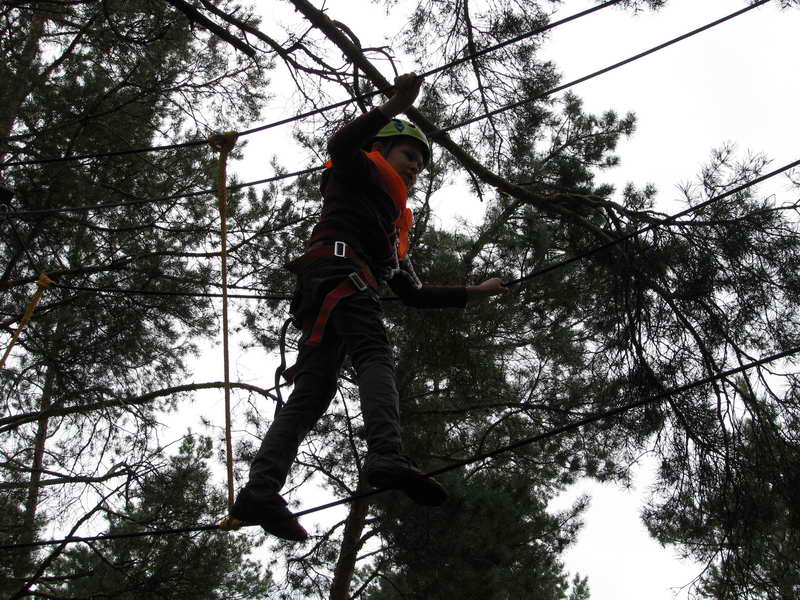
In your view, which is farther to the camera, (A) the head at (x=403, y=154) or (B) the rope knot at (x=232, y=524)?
(A) the head at (x=403, y=154)

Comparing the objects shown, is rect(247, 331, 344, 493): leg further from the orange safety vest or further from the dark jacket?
the orange safety vest

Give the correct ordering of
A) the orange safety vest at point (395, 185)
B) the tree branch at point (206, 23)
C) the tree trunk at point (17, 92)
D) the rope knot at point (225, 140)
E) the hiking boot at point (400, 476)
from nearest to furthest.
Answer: the hiking boot at point (400, 476) → the orange safety vest at point (395, 185) → the rope knot at point (225, 140) → the tree branch at point (206, 23) → the tree trunk at point (17, 92)

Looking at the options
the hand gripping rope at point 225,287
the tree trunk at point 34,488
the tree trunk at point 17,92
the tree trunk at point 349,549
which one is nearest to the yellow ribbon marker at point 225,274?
the hand gripping rope at point 225,287

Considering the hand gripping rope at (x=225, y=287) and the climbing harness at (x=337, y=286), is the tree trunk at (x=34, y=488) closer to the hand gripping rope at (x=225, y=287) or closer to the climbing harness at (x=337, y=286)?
the hand gripping rope at (x=225, y=287)

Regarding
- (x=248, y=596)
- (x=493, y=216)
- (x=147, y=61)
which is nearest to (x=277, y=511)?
(x=147, y=61)

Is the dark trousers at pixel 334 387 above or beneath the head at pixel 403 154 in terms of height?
beneath

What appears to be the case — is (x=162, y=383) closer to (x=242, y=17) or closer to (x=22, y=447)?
(x=22, y=447)

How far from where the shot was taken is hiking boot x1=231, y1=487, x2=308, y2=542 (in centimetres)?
220

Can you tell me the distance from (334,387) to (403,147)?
2.74ft

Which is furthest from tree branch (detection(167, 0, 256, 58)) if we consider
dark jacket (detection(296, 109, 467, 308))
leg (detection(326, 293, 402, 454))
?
leg (detection(326, 293, 402, 454))

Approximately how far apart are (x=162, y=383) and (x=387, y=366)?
487 centimetres

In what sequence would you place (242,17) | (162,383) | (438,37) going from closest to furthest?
(438,37), (242,17), (162,383)

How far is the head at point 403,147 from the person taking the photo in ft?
8.89

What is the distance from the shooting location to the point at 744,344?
3.95 m
